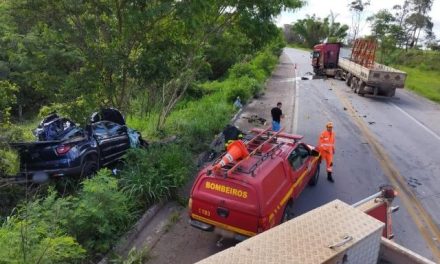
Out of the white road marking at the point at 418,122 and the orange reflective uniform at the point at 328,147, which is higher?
the orange reflective uniform at the point at 328,147

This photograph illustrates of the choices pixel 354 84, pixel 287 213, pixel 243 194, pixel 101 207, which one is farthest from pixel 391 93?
pixel 101 207

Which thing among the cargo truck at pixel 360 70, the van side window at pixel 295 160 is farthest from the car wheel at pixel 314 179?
the cargo truck at pixel 360 70

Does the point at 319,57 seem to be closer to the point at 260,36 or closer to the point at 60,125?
the point at 260,36

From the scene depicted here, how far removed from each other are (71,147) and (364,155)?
343 inches

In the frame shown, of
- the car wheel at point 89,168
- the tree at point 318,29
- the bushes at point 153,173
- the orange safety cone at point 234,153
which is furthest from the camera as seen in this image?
the tree at point 318,29

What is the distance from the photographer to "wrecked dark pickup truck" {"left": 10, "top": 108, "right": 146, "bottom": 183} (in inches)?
349

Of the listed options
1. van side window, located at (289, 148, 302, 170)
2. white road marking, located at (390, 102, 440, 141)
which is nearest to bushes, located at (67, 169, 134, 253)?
van side window, located at (289, 148, 302, 170)

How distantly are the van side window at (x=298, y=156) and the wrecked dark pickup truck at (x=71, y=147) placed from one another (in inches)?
191

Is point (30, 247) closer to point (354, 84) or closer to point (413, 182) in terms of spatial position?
point (413, 182)

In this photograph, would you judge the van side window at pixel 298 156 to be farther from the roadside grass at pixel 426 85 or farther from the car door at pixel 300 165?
the roadside grass at pixel 426 85

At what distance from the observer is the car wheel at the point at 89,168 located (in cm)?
944

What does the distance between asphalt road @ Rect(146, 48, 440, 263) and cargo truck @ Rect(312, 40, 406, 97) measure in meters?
0.74

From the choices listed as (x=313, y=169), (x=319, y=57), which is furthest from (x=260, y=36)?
(x=319, y=57)

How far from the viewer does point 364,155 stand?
12.6 meters
